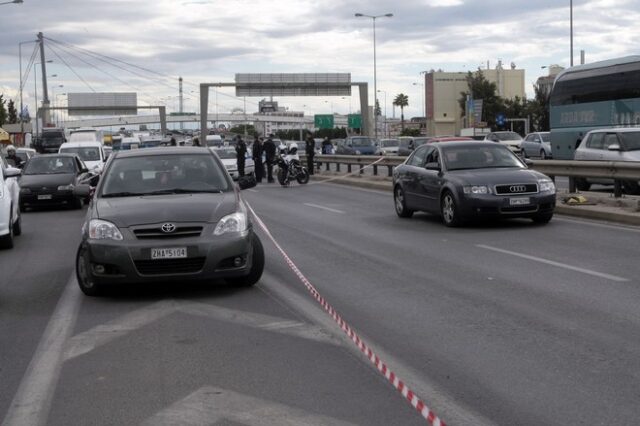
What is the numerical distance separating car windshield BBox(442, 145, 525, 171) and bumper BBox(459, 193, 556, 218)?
1.20 metres

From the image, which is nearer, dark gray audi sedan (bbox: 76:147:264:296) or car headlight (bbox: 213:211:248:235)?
dark gray audi sedan (bbox: 76:147:264:296)

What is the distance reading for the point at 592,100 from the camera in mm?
29266

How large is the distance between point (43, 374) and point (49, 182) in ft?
57.9

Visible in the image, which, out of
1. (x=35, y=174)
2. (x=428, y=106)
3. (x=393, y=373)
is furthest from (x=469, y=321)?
(x=428, y=106)

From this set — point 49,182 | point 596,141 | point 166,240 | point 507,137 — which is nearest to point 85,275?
point 166,240

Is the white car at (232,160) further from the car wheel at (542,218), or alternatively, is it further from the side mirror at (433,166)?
the car wheel at (542,218)

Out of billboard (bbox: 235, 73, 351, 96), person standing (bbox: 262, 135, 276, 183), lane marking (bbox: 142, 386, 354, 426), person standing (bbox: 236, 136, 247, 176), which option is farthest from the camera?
billboard (bbox: 235, 73, 351, 96)

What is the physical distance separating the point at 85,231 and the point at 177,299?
1176 millimetres

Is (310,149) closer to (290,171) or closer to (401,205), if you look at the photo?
(290,171)

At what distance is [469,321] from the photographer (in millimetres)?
7590

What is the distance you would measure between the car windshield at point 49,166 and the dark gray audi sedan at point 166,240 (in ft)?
49.3

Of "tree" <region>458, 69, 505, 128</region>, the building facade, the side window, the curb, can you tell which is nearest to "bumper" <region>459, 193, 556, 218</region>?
the curb

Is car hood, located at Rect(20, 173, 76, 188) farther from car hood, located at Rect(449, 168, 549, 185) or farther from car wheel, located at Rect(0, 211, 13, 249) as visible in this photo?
car hood, located at Rect(449, 168, 549, 185)

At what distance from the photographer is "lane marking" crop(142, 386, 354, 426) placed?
4.98 metres
